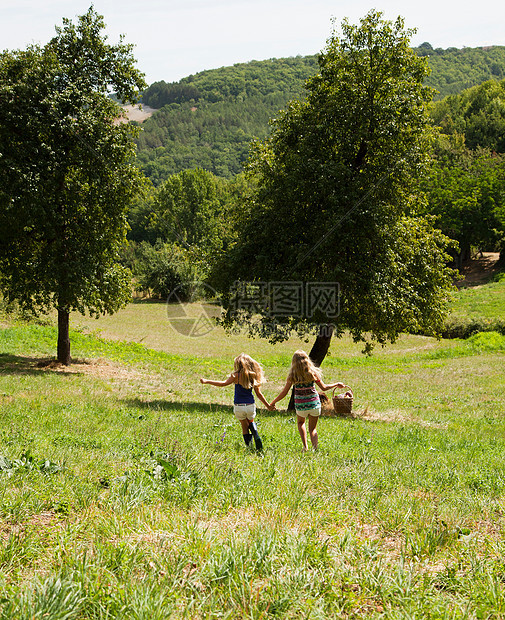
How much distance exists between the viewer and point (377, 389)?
21.9 m

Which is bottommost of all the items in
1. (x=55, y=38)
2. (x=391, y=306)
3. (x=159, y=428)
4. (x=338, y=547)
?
(x=159, y=428)

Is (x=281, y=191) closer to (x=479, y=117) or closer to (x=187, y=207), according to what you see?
(x=187, y=207)

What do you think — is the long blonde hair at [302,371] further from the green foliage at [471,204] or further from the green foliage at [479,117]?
the green foliage at [479,117]

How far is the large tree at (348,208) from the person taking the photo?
14516mm

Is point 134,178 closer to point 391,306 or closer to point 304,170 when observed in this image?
point 304,170

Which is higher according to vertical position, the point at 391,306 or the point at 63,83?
the point at 63,83

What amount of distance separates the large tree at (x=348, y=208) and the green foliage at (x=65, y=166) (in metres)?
6.02

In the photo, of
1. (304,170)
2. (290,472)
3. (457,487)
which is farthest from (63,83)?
(457,487)

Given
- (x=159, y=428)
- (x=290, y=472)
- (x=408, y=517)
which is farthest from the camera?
(x=159, y=428)

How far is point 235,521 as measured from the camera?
4.28m

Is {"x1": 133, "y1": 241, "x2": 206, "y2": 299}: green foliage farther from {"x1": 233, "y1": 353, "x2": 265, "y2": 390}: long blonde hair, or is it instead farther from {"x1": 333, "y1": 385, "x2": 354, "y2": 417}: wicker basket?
{"x1": 233, "y1": 353, "x2": 265, "y2": 390}: long blonde hair

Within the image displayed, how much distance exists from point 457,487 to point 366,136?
38.3ft

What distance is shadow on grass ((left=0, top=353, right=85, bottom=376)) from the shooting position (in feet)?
57.1

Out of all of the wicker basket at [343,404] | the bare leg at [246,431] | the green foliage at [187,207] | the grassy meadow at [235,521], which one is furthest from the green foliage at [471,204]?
the grassy meadow at [235,521]
